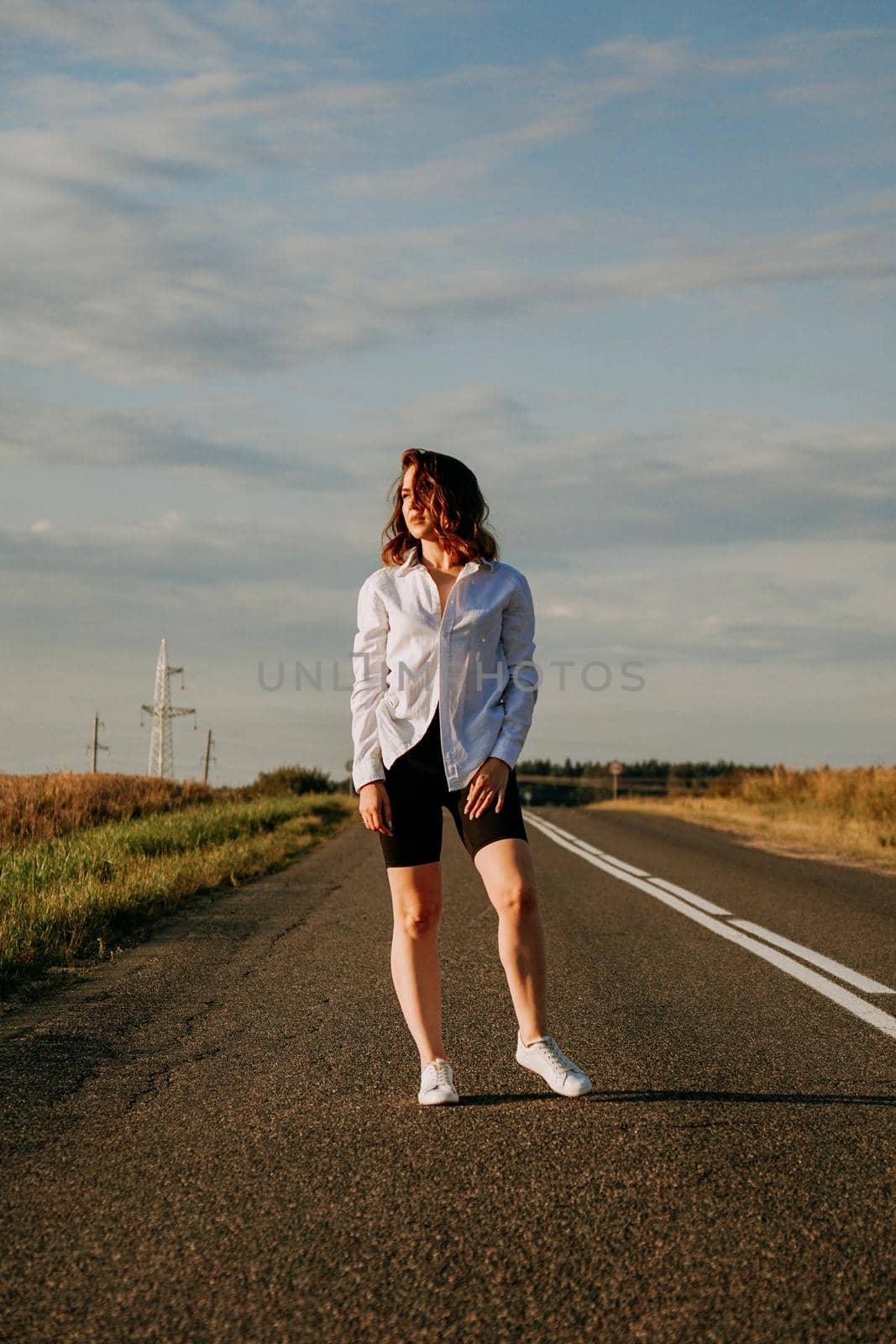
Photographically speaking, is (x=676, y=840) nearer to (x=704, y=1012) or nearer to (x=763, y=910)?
(x=763, y=910)

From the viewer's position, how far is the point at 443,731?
4.02m

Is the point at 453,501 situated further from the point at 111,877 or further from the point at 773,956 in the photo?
the point at 111,877

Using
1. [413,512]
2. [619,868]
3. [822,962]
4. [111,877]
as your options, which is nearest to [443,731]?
[413,512]

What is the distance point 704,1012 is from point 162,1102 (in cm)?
263

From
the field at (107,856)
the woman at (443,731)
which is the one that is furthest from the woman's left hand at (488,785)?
the field at (107,856)

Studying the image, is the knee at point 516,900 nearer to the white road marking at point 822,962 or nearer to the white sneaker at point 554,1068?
the white sneaker at point 554,1068

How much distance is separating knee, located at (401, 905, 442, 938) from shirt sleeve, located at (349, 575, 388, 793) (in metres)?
0.45

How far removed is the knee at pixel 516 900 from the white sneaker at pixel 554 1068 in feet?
1.44

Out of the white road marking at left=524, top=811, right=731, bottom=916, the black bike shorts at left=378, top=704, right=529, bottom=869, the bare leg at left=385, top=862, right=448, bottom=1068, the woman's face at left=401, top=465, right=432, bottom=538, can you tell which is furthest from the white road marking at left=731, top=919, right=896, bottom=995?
the woman's face at left=401, top=465, right=432, bottom=538

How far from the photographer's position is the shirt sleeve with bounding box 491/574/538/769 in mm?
4129

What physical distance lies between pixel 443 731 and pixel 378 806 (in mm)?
322

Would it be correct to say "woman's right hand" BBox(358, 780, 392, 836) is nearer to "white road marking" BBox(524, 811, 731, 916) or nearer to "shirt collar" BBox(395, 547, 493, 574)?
"shirt collar" BBox(395, 547, 493, 574)

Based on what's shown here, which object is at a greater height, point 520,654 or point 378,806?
point 520,654

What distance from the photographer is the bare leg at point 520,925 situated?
4.02 metres
